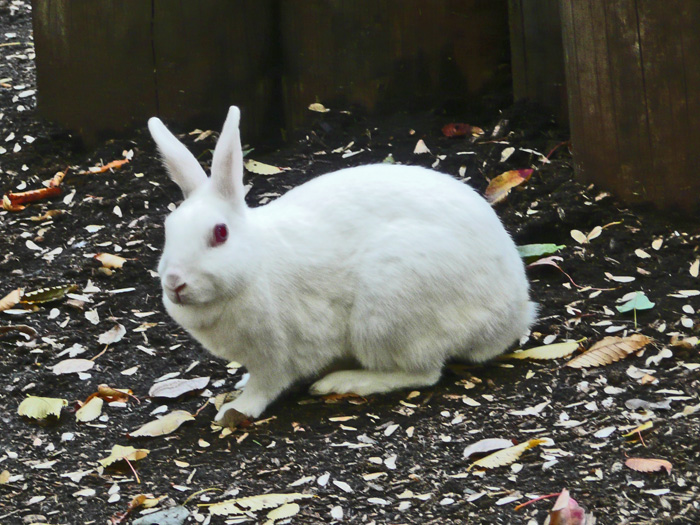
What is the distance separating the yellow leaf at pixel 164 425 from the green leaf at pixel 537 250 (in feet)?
6.74

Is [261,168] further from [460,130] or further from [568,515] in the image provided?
[568,515]

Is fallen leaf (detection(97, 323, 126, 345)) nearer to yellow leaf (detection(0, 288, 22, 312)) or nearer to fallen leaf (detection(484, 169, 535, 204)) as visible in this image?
yellow leaf (detection(0, 288, 22, 312))

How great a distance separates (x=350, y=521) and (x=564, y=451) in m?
0.87

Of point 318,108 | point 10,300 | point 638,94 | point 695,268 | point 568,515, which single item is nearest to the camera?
point 568,515

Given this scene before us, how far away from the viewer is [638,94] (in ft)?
16.8

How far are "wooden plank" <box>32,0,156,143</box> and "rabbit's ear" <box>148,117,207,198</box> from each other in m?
2.63

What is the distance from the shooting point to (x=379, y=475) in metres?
3.65

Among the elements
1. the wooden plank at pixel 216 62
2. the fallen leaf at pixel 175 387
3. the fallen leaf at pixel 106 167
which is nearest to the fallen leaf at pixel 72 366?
the fallen leaf at pixel 175 387

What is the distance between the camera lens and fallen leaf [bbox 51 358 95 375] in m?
4.76

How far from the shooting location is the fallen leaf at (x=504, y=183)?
18.7 feet

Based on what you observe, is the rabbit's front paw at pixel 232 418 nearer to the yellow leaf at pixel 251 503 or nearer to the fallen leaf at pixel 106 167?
the yellow leaf at pixel 251 503

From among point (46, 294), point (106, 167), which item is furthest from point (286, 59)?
point (46, 294)

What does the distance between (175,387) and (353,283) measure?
1.02m

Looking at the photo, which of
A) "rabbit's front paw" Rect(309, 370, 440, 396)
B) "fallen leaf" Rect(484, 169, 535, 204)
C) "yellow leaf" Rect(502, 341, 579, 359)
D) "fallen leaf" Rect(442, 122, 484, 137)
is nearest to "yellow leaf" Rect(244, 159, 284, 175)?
"fallen leaf" Rect(442, 122, 484, 137)
